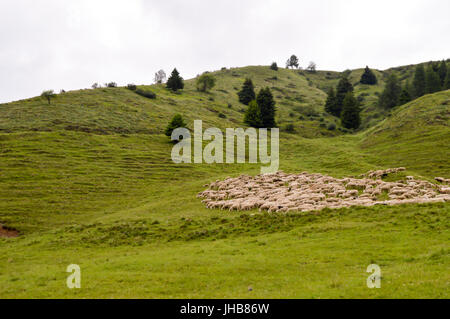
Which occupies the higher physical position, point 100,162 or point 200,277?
point 100,162

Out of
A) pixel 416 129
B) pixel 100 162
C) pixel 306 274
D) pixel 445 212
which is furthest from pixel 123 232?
pixel 416 129

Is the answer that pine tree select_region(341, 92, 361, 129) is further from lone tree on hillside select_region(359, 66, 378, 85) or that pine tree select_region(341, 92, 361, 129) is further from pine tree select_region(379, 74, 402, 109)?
lone tree on hillside select_region(359, 66, 378, 85)

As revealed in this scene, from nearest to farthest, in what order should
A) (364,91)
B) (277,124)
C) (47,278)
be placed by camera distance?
1. (47,278)
2. (277,124)
3. (364,91)

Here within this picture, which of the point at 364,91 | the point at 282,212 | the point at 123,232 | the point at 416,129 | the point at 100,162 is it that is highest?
the point at 364,91

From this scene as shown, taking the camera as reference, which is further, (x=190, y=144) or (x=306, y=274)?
(x=190, y=144)

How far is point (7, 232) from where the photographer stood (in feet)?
92.0

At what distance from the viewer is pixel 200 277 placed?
1366 cm

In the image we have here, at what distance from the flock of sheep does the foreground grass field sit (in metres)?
1.65

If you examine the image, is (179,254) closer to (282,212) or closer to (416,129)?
(282,212)

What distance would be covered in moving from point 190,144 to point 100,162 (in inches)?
786

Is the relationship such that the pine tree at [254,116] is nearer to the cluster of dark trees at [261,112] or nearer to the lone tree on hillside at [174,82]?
the cluster of dark trees at [261,112]

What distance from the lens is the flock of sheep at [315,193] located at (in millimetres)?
25000
